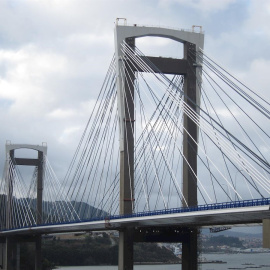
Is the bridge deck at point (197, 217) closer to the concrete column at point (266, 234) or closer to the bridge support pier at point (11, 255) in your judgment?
the concrete column at point (266, 234)

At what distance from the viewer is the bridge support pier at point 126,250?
126 ft

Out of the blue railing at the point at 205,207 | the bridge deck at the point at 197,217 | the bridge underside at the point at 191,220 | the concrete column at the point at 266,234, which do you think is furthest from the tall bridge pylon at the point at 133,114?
the concrete column at the point at 266,234

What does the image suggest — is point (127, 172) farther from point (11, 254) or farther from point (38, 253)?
point (11, 254)

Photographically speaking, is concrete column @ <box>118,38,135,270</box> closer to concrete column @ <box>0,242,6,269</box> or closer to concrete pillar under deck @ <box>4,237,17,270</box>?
concrete pillar under deck @ <box>4,237,17,270</box>

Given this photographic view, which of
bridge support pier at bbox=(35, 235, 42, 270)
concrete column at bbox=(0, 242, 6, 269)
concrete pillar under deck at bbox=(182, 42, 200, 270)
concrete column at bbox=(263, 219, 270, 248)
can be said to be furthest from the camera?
concrete column at bbox=(0, 242, 6, 269)

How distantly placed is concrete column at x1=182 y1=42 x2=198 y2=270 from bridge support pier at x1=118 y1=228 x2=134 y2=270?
3.07m

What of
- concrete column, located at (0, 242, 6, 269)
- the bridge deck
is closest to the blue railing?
the bridge deck

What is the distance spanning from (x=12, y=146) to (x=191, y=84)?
3323 centimetres

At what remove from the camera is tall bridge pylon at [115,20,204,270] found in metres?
37.6

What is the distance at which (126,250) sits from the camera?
38719mm

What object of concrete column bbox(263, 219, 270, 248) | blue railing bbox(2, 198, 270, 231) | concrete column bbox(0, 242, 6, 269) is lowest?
concrete column bbox(0, 242, 6, 269)

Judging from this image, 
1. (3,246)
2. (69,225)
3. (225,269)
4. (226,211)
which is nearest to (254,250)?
(225,269)

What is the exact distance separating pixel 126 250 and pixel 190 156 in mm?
6081

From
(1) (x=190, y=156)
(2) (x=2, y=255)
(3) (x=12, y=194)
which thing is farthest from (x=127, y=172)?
(2) (x=2, y=255)
